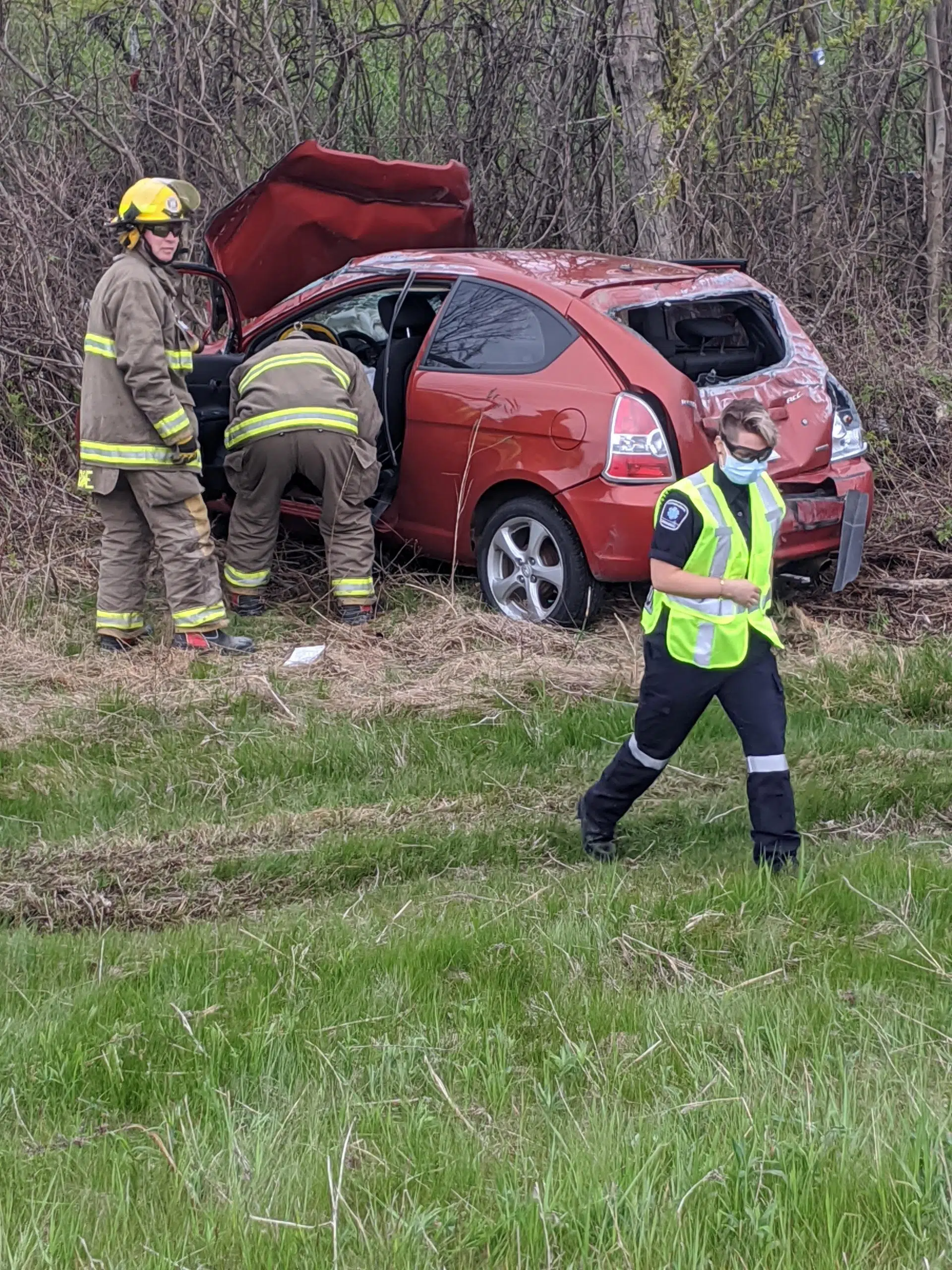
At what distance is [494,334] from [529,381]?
0.41m

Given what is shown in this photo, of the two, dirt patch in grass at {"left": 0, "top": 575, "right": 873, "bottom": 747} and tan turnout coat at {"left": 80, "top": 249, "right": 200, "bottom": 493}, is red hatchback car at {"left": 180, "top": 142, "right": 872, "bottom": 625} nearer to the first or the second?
dirt patch in grass at {"left": 0, "top": 575, "right": 873, "bottom": 747}

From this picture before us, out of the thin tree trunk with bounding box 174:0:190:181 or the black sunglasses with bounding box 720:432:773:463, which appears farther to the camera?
the thin tree trunk with bounding box 174:0:190:181

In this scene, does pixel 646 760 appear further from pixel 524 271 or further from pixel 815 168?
pixel 815 168

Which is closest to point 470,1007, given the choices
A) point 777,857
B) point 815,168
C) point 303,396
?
point 777,857

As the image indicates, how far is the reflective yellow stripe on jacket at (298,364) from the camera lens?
23.3 ft

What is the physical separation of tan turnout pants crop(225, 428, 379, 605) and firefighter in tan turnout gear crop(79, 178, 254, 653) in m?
0.32


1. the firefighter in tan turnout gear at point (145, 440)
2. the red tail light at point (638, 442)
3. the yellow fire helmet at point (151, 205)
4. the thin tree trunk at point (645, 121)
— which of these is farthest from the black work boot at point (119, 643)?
the thin tree trunk at point (645, 121)

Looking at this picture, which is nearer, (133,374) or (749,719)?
(749,719)

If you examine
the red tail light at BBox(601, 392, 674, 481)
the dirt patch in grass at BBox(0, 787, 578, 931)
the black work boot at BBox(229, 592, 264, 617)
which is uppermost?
the red tail light at BBox(601, 392, 674, 481)

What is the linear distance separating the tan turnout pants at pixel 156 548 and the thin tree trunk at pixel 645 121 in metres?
Result: 4.59

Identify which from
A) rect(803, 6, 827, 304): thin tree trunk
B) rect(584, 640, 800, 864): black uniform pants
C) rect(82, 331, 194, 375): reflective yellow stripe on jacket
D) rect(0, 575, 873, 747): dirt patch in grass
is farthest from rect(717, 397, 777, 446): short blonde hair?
rect(803, 6, 827, 304): thin tree trunk

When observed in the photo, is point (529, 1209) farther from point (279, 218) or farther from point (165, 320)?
point (279, 218)

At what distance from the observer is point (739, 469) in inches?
164

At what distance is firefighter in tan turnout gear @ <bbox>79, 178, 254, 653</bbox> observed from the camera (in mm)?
6613
